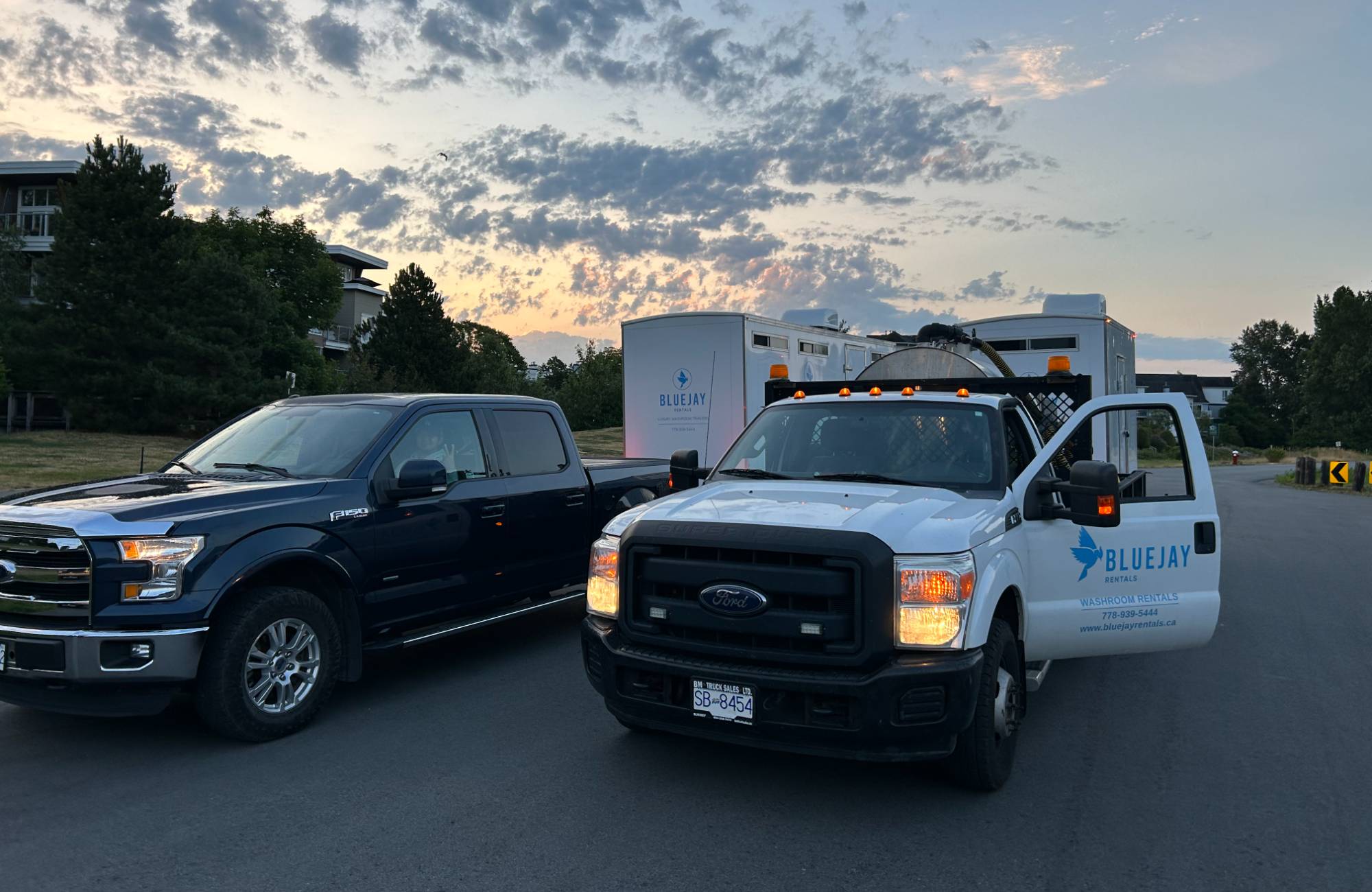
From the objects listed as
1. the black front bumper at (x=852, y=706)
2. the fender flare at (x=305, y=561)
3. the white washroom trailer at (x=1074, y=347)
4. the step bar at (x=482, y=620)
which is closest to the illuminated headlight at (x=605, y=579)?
the black front bumper at (x=852, y=706)

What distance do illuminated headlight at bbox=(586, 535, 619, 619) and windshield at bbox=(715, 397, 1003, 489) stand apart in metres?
1.25

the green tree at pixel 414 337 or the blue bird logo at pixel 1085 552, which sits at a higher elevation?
the green tree at pixel 414 337

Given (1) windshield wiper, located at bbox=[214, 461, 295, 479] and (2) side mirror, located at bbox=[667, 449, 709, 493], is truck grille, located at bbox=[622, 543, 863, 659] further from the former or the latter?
(1) windshield wiper, located at bbox=[214, 461, 295, 479]

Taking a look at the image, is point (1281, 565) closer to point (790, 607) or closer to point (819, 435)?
point (819, 435)

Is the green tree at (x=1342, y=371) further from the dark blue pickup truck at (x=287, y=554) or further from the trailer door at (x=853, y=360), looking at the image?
the dark blue pickup truck at (x=287, y=554)

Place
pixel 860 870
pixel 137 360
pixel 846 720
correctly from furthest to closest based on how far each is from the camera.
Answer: pixel 137 360 < pixel 846 720 < pixel 860 870

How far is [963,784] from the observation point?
468 cm

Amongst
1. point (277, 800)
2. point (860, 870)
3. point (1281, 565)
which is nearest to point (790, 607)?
point (860, 870)

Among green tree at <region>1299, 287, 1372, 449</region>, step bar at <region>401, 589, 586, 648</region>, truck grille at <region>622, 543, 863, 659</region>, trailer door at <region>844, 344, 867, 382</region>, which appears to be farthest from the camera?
green tree at <region>1299, 287, 1372, 449</region>

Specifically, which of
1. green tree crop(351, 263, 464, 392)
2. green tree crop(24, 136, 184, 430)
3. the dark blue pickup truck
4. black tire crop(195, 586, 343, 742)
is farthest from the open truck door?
green tree crop(351, 263, 464, 392)

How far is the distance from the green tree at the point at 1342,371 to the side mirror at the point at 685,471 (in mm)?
93397

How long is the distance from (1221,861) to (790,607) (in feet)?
6.31

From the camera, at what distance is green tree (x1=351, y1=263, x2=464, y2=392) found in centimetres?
5578

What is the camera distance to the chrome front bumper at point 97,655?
488 cm
